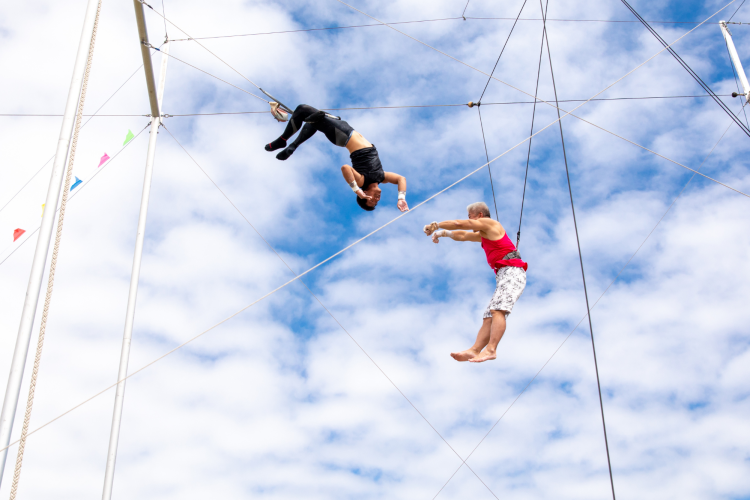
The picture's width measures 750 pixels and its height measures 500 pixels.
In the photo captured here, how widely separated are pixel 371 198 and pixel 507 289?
1.65 m

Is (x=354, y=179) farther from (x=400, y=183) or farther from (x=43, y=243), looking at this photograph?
(x=43, y=243)

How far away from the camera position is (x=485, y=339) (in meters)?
5.35

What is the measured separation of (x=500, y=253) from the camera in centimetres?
554

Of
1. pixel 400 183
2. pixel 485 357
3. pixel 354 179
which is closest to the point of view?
pixel 485 357

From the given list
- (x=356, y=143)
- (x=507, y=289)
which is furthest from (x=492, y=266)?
(x=356, y=143)

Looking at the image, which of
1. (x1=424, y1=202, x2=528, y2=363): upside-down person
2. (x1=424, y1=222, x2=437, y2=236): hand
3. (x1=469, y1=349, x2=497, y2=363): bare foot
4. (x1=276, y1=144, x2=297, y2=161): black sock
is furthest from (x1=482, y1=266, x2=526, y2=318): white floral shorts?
(x1=276, y1=144, x2=297, y2=161): black sock

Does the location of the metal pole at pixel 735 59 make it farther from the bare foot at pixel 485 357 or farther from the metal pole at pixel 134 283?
the metal pole at pixel 134 283

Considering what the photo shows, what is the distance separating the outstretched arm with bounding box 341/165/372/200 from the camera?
18.6 feet

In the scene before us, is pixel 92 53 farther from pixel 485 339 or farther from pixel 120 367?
pixel 485 339

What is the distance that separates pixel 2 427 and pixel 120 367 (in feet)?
9.48

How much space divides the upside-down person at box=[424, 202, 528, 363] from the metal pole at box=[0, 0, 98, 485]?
3.20 m

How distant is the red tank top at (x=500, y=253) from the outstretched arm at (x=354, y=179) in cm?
130

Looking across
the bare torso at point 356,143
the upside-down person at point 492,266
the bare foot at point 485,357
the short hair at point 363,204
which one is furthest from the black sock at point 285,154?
the bare foot at point 485,357

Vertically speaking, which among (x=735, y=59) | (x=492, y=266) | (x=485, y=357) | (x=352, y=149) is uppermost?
(x=735, y=59)
